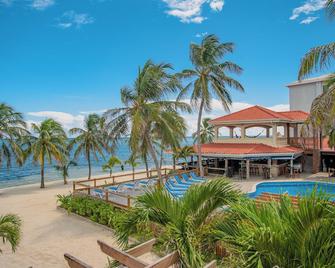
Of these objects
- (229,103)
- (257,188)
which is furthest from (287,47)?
(257,188)

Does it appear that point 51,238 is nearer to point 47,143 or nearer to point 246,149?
point 47,143

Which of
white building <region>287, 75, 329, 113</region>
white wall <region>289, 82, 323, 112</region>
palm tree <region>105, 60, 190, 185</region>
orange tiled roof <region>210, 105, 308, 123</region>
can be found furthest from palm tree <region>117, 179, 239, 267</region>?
white wall <region>289, 82, 323, 112</region>

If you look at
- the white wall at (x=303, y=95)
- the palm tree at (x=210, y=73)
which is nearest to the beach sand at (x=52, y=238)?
the palm tree at (x=210, y=73)

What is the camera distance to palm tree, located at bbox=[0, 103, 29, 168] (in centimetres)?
1925

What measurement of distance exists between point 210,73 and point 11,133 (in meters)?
15.9

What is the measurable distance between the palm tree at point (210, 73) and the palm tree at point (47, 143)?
11950 millimetres

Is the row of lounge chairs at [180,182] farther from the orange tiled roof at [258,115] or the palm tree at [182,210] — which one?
the palm tree at [182,210]

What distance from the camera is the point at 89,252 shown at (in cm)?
934

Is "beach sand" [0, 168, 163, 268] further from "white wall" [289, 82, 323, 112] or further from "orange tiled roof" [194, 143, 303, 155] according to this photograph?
"white wall" [289, 82, 323, 112]

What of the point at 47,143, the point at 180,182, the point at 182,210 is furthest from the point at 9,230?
the point at 47,143

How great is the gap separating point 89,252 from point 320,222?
8896 millimetres

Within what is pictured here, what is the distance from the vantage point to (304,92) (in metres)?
30.8

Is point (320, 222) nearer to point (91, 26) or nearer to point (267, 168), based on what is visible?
point (267, 168)

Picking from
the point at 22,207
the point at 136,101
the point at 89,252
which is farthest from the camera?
the point at 22,207
